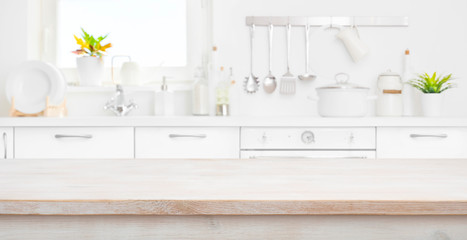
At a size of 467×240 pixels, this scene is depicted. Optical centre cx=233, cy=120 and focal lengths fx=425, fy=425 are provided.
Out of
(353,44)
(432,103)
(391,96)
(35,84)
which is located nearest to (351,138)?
(391,96)

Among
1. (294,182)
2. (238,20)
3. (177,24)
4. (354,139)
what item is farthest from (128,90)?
(294,182)

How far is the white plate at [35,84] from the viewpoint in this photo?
2.33 meters

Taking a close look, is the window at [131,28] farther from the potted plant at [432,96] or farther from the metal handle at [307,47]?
the potted plant at [432,96]

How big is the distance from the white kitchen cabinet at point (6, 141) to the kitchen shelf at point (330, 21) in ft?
4.61

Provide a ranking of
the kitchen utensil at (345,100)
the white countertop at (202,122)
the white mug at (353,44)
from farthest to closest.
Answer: the white mug at (353,44) < the kitchen utensil at (345,100) < the white countertop at (202,122)

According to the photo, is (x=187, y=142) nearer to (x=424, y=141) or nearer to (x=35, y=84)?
(x=35, y=84)

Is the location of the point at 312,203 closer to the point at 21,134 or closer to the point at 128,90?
the point at 21,134

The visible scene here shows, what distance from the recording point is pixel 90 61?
2521 millimetres

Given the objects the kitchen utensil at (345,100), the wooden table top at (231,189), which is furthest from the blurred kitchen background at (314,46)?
the wooden table top at (231,189)

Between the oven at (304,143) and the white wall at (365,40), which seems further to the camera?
the white wall at (365,40)

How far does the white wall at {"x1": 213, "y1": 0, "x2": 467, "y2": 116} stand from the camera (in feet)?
8.32

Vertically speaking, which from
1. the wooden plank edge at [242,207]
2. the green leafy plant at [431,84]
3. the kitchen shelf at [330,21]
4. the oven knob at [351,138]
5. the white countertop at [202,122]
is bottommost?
the wooden plank edge at [242,207]

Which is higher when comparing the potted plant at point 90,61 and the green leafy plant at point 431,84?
the potted plant at point 90,61

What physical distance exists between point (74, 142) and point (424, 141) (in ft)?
5.41
